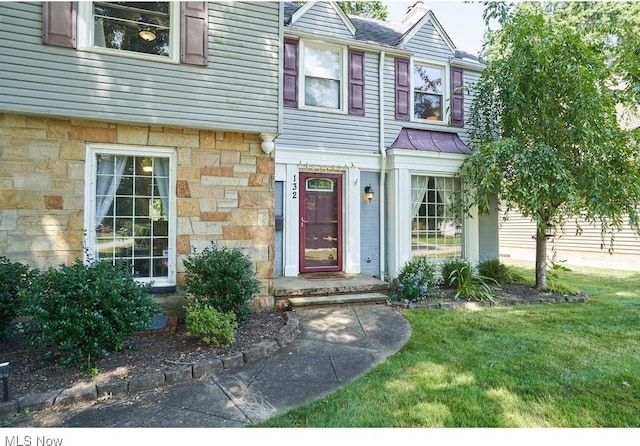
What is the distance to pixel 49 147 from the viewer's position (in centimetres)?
419

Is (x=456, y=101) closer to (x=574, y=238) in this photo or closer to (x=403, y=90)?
(x=403, y=90)

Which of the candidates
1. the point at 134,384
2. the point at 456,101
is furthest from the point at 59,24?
the point at 456,101

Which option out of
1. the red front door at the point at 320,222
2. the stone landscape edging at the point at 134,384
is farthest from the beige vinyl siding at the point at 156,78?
the stone landscape edging at the point at 134,384

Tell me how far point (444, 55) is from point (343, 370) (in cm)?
717

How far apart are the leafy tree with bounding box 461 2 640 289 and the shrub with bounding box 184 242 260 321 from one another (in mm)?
4245

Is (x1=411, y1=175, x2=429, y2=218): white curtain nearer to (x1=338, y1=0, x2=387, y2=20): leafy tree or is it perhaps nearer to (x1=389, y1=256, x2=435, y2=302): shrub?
(x1=389, y1=256, x2=435, y2=302): shrub

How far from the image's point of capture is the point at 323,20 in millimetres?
6766

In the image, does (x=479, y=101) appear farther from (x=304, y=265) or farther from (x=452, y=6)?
Answer: (x=304, y=265)

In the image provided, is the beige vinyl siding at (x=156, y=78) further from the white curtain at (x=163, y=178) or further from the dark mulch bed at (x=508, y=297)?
the dark mulch bed at (x=508, y=297)

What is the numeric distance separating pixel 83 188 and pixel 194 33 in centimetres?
243

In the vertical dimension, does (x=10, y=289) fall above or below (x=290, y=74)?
below

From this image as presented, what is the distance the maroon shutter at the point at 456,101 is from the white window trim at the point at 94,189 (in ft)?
19.2

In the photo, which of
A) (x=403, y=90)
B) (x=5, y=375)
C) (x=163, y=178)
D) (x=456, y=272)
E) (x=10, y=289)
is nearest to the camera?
(x=5, y=375)

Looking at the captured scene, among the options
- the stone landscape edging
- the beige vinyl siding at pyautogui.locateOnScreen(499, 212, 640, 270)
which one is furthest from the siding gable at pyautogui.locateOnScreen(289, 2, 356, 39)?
the beige vinyl siding at pyautogui.locateOnScreen(499, 212, 640, 270)
